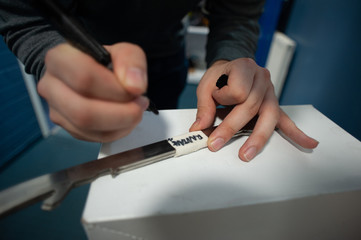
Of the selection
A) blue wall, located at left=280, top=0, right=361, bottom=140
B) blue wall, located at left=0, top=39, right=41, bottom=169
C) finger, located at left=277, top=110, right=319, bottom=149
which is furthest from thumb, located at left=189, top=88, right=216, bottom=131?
blue wall, located at left=0, top=39, right=41, bottom=169

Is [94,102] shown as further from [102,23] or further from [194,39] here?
[194,39]

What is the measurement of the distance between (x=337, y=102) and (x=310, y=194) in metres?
0.67

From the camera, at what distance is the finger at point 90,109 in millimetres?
217

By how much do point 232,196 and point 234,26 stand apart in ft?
1.68

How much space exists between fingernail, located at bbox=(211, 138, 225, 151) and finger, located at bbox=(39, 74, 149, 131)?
135mm

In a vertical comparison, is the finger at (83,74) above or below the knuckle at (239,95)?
above

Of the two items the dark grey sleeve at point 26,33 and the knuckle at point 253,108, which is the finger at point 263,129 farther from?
the dark grey sleeve at point 26,33

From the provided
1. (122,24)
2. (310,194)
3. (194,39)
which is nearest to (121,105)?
(310,194)

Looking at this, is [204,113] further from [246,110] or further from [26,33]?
[26,33]

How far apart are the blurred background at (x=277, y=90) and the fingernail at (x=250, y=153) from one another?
53 cm

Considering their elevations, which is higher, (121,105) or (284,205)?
(121,105)

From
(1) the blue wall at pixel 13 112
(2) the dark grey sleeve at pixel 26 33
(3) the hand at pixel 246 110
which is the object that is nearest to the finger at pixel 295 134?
(3) the hand at pixel 246 110

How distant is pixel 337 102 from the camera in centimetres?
75

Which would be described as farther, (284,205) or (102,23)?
(102,23)
